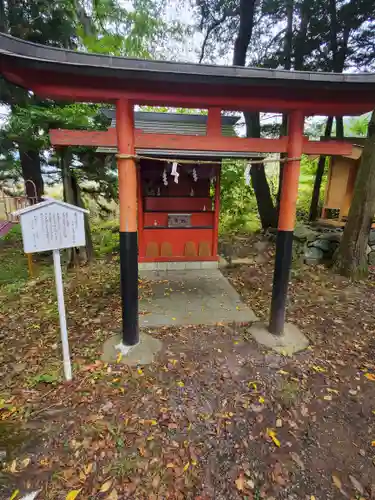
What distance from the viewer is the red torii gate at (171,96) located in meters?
2.70

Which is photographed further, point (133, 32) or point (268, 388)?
point (133, 32)

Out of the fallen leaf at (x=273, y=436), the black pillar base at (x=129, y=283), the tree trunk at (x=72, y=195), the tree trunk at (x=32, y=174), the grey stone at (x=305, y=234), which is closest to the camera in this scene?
the fallen leaf at (x=273, y=436)

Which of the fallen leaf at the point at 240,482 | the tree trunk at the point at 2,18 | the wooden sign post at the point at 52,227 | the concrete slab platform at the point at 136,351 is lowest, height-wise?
the fallen leaf at the point at 240,482

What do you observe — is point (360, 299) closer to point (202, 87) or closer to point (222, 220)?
point (202, 87)

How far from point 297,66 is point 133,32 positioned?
544 cm

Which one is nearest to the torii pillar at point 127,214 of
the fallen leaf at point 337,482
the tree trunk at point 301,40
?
the fallen leaf at point 337,482

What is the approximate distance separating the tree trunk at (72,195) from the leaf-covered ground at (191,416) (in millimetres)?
2537

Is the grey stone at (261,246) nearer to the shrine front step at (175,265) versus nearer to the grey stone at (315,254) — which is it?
the grey stone at (315,254)

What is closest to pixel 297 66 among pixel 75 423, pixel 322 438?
pixel 322 438

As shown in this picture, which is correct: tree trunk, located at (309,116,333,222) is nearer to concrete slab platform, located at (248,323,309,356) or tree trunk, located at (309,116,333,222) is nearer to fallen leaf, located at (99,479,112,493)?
concrete slab platform, located at (248,323,309,356)

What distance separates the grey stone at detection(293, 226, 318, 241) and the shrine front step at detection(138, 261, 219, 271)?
2.51 m

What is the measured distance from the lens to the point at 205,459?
241 centimetres

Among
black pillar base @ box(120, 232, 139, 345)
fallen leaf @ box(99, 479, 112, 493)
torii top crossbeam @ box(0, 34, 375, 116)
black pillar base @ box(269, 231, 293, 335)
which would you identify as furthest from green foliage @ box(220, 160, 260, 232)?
fallen leaf @ box(99, 479, 112, 493)

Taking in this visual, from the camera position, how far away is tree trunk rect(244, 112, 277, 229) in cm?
952
